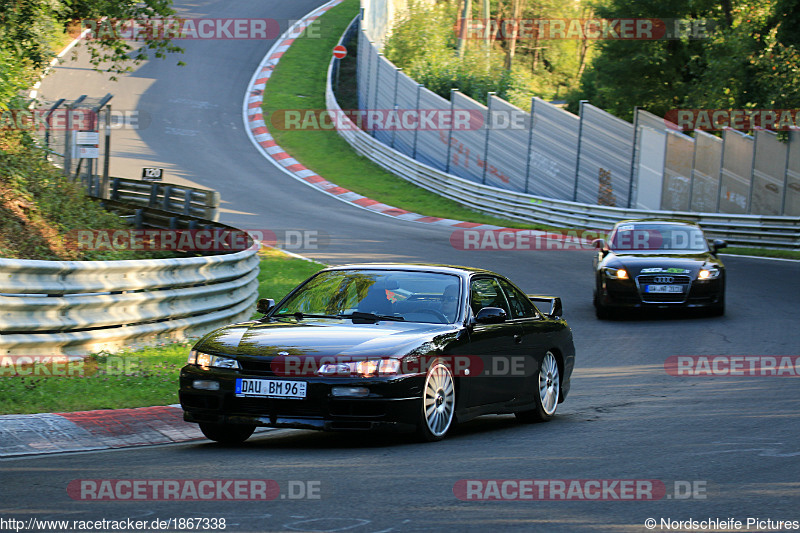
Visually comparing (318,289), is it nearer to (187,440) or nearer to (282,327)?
(282,327)

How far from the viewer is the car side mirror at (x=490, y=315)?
8086 mm

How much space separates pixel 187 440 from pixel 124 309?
3.15m

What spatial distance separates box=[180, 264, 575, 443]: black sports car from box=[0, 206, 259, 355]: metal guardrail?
2.39 m

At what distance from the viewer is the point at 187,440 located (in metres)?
7.93

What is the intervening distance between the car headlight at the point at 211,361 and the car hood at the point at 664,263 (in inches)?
409

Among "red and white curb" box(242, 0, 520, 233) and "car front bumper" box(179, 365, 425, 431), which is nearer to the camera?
"car front bumper" box(179, 365, 425, 431)

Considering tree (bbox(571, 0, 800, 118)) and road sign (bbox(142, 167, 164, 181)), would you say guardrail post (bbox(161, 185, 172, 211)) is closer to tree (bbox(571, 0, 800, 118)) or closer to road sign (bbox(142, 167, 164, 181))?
road sign (bbox(142, 167, 164, 181))

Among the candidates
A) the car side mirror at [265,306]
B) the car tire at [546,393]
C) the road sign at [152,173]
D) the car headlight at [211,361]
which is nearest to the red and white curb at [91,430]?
the car headlight at [211,361]

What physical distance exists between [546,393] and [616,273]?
774 centimetres

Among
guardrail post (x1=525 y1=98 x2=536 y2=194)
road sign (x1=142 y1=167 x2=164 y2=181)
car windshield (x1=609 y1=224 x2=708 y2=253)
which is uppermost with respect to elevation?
guardrail post (x1=525 y1=98 x2=536 y2=194)

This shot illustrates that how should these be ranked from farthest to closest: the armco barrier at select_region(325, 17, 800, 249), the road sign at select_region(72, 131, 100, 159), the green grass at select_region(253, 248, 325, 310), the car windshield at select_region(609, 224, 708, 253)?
the armco barrier at select_region(325, 17, 800, 249), the road sign at select_region(72, 131, 100, 159), the green grass at select_region(253, 248, 325, 310), the car windshield at select_region(609, 224, 708, 253)

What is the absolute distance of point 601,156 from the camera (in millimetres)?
31766

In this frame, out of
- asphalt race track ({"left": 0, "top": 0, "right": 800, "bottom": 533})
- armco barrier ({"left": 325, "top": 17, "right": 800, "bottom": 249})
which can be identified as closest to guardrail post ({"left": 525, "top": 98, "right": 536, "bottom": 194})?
armco barrier ({"left": 325, "top": 17, "right": 800, "bottom": 249})

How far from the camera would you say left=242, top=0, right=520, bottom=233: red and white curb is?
3156 centimetres
